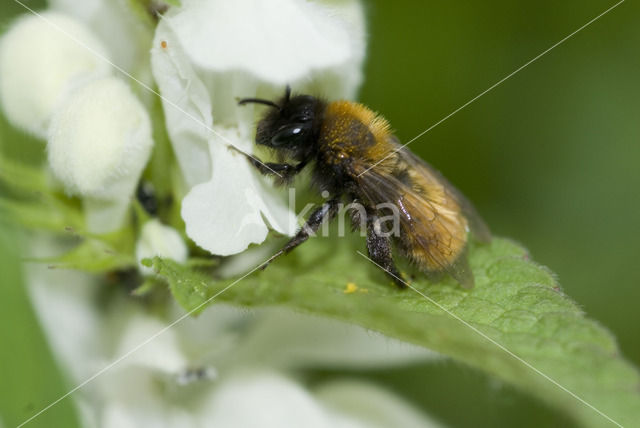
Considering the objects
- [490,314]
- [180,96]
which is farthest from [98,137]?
[490,314]

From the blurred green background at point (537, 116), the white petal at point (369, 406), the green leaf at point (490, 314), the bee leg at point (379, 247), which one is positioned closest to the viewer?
the green leaf at point (490, 314)

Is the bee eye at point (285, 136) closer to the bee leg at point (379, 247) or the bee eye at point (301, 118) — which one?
the bee eye at point (301, 118)

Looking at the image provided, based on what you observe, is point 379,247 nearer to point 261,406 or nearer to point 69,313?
point 261,406

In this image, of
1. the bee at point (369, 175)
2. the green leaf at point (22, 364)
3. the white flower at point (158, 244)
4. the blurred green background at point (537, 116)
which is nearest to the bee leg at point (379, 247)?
the bee at point (369, 175)

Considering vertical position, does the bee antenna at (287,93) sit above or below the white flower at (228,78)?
above

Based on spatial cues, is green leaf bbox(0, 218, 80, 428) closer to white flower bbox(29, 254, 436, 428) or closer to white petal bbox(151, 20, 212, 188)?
white flower bbox(29, 254, 436, 428)

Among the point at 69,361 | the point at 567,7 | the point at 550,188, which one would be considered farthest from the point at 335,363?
the point at 567,7

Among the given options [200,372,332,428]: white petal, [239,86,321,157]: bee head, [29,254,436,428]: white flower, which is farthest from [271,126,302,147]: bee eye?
[200,372,332,428]: white petal
